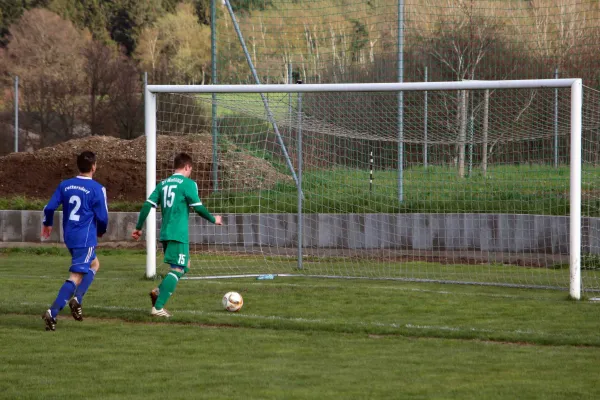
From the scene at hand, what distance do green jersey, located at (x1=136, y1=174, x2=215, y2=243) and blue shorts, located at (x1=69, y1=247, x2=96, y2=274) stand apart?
623 mm

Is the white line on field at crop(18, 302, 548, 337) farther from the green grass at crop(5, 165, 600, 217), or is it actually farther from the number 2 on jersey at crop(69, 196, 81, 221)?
the green grass at crop(5, 165, 600, 217)

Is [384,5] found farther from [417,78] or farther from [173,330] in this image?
[173,330]

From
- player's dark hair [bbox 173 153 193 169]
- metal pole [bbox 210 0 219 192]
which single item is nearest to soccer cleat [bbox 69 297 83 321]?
player's dark hair [bbox 173 153 193 169]

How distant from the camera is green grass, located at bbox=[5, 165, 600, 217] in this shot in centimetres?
1639

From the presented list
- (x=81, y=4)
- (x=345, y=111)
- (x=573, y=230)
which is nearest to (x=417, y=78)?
(x=345, y=111)

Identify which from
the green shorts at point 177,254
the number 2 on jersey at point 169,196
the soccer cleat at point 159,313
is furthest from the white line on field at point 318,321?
the number 2 on jersey at point 169,196

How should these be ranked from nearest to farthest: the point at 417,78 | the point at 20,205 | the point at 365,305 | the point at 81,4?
the point at 365,305 < the point at 417,78 < the point at 20,205 < the point at 81,4

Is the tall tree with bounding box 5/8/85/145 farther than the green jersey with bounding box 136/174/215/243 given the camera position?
Yes

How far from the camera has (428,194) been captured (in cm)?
1714

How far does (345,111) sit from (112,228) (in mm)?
5774

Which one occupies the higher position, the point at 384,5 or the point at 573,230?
the point at 384,5

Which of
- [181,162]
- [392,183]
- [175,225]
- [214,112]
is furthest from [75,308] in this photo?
[392,183]

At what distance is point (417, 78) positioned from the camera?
1923 cm

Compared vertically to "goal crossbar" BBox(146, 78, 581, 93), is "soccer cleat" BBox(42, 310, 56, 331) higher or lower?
lower
